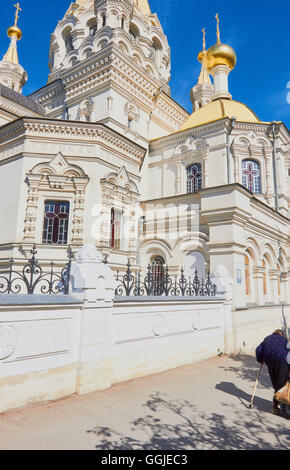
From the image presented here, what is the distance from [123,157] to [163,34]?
16.7 meters

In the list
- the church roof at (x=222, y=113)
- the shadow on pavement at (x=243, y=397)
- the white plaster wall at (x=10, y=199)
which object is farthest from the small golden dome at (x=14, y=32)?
the shadow on pavement at (x=243, y=397)

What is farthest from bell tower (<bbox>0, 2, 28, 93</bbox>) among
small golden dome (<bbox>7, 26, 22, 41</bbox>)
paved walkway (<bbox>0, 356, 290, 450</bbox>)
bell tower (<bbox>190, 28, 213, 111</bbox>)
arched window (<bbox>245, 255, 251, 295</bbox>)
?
paved walkway (<bbox>0, 356, 290, 450</bbox>)

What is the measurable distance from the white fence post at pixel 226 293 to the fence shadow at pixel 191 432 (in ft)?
14.6

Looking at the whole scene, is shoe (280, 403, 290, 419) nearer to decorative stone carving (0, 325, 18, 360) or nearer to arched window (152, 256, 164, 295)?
decorative stone carving (0, 325, 18, 360)

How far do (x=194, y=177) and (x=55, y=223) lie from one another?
361 inches

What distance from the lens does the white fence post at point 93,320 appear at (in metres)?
5.26

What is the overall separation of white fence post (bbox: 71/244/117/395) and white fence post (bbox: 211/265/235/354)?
15.4ft

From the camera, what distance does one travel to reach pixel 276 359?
16.5ft

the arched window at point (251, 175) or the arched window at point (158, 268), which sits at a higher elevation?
the arched window at point (251, 175)

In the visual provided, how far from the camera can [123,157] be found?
13.5m

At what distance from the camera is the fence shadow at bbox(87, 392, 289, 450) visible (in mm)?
3697

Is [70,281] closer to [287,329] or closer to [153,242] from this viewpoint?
[153,242]

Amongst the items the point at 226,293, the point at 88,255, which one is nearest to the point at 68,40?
the point at 226,293

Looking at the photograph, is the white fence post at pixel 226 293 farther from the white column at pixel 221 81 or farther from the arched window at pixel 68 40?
the arched window at pixel 68 40
